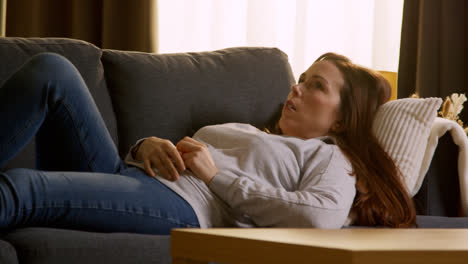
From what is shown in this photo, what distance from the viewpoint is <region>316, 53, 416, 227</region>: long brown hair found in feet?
5.23

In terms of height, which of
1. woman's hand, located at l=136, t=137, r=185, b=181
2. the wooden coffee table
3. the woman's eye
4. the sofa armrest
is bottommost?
the sofa armrest

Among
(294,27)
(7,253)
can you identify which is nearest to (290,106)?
(7,253)

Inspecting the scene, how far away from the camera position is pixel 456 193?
175 cm

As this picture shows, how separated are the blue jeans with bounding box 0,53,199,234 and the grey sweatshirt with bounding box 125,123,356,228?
8 cm

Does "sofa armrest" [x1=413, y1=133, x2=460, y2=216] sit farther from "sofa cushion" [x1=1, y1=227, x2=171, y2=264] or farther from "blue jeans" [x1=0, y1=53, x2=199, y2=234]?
"sofa cushion" [x1=1, y1=227, x2=171, y2=264]

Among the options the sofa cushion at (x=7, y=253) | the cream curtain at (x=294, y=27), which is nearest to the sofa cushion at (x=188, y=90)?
the sofa cushion at (x=7, y=253)

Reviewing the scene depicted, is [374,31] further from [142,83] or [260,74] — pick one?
[142,83]

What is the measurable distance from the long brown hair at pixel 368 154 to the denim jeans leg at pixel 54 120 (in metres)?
0.65

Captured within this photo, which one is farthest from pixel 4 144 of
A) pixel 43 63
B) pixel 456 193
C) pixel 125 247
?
pixel 456 193

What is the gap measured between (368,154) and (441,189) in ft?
0.84

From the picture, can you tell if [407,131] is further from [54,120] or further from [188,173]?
[54,120]

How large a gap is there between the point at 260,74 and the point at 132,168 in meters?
0.67

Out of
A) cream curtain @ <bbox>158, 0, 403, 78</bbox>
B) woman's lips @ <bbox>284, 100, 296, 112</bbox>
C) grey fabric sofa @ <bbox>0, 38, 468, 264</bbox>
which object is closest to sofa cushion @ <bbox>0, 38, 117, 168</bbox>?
grey fabric sofa @ <bbox>0, 38, 468, 264</bbox>

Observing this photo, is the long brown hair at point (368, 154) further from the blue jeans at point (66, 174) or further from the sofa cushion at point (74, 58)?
the sofa cushion at point (74, 58)
